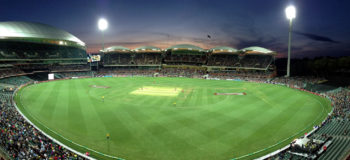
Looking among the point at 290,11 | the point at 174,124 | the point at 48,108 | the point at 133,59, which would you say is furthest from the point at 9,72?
the point at 290,11

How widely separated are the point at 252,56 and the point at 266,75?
56.1ft

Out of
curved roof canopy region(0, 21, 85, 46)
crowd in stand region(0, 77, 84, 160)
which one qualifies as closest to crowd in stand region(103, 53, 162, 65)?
curved roof canopy region(0, 21, 85, 46)

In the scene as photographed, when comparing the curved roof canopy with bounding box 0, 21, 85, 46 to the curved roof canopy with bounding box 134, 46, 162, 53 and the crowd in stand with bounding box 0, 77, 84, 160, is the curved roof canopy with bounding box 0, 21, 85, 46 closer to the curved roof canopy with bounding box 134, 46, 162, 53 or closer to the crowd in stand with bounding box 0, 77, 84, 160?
the curved roof canopy with bounding box 134, 46, 162, 53

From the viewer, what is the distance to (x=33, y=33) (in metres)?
69.4

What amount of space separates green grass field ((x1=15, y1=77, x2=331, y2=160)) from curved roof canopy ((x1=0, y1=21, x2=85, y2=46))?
148 ft

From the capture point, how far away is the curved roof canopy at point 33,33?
63844mm

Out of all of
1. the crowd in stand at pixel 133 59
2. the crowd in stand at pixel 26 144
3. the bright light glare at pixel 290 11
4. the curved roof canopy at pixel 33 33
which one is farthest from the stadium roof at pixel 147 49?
the crowd in stand at pixel 26 144

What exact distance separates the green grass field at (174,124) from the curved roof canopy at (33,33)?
45.1 metres

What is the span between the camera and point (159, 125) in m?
21.4

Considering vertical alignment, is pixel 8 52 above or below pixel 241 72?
above

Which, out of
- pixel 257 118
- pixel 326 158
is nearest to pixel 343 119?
pixel 257 118

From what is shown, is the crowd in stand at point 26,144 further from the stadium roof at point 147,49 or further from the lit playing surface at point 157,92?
the stadium roof at point 147,49

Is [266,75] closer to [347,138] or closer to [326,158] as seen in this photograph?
[347,138]

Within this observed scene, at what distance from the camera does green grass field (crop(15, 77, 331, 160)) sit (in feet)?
53.0
